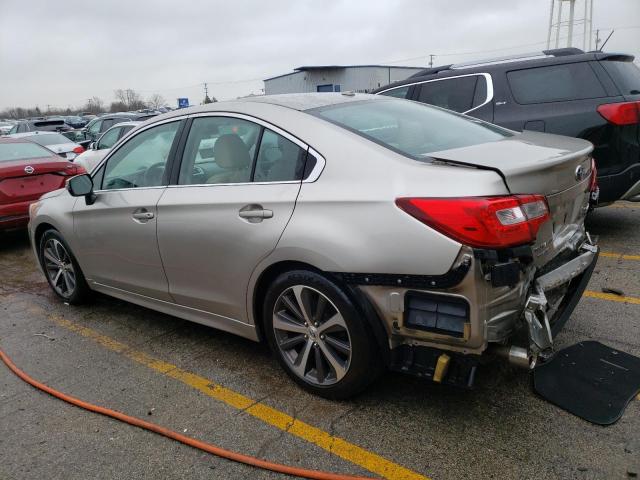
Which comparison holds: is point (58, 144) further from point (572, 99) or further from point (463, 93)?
point (572, 99)

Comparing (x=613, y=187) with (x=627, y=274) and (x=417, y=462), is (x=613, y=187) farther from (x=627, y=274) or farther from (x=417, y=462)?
(x=417, y=462)

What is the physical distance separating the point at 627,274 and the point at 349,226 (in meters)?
3.08

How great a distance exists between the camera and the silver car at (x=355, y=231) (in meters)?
2.21

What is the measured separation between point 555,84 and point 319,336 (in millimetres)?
3967

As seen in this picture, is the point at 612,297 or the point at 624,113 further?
the point at 624,113

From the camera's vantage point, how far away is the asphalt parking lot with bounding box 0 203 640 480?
2.34 m

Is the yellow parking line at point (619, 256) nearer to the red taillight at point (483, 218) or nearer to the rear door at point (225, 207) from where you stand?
the red taillight at point (483, 218)

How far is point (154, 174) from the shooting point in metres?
3.61

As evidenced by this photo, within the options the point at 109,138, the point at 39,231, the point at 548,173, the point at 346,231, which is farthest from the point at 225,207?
the point at 109,138

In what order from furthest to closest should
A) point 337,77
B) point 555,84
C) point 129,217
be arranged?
1. point 337,77
2. point 555,84
3. point 129,217

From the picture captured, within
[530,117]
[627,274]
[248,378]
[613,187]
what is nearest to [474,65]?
[530,117]

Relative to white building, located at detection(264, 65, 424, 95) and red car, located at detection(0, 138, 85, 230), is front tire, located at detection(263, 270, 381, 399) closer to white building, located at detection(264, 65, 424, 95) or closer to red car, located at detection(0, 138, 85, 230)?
red car, located at detection(0, 138, 85, 230)

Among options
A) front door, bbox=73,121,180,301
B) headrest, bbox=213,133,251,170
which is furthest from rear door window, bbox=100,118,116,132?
headrest, bbox=213,133,251,170

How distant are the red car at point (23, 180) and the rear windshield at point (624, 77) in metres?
6.66
